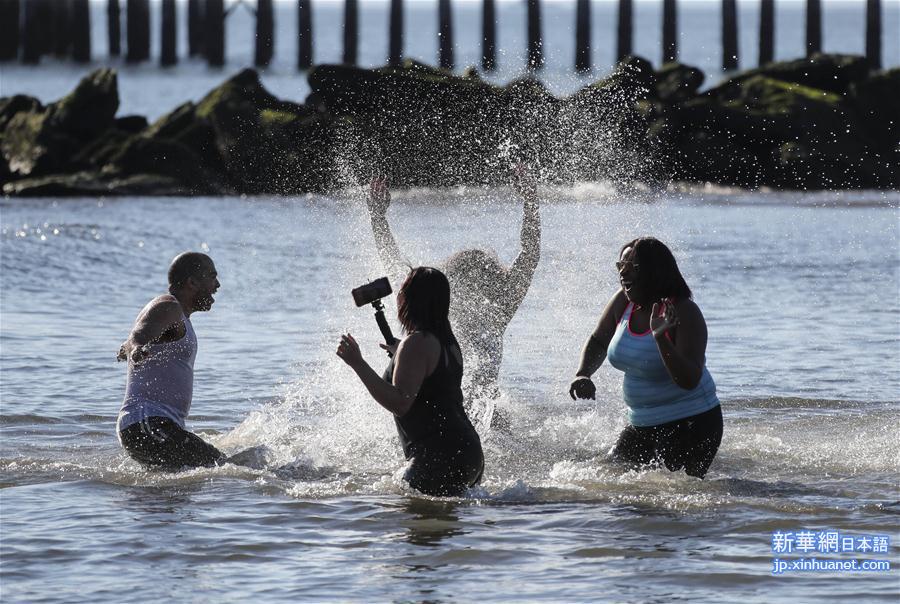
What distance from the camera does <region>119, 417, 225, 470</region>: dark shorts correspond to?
316 inches

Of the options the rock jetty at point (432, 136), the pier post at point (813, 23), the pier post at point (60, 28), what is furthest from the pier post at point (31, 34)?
the pier post at point (813, 23)

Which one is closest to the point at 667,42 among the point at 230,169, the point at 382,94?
the point at 382,94

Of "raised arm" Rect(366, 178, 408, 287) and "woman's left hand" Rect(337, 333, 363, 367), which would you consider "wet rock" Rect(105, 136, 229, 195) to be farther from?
"woman's left hand" Rect(337, 333, 363, 367)

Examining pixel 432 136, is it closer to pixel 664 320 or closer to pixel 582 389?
pixel 582 389

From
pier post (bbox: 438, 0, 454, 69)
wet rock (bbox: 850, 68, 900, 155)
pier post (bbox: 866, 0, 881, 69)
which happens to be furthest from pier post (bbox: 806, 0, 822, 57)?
pier post (bbox: 438, 0, 454, 69)

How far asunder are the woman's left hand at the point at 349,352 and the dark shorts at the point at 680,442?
1.73 m

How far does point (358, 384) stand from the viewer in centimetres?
1073

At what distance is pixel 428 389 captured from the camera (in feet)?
23.4

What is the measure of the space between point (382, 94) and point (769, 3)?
17981 mm

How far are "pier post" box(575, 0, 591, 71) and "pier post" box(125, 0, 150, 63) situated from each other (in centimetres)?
1871

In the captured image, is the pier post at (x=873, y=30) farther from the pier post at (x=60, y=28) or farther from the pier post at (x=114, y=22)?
the pier post at (x=60, y=28)

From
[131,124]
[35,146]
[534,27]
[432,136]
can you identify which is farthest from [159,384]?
[534,27]

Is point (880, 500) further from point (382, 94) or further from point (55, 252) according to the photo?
point (382, 94)

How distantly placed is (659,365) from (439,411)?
1151 mm
